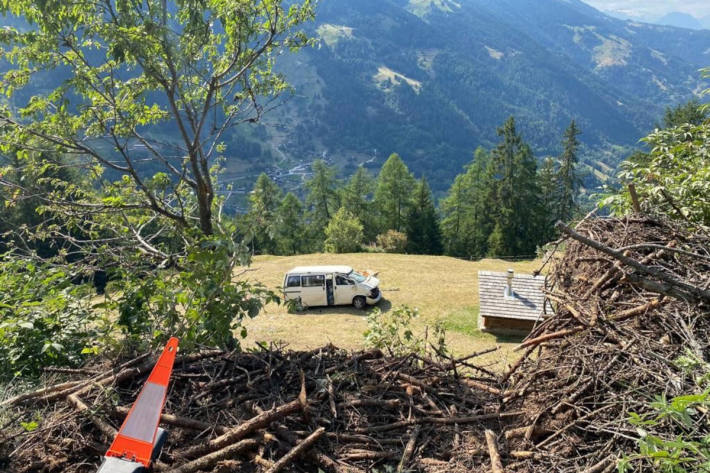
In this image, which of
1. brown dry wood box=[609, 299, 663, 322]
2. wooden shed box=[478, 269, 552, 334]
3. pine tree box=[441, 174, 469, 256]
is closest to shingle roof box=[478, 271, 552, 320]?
wooden shed box=[478, 269, 552, 334]

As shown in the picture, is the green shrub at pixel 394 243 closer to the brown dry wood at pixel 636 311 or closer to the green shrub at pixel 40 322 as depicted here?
the green shrub at pixel 40 322

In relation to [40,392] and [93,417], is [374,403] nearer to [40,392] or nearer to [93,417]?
[93,417]

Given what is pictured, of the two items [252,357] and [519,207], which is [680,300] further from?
[519,207]

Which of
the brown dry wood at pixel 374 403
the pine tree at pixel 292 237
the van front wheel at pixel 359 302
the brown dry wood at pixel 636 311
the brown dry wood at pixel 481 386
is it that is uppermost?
the brown dry wood at pixel 636 311

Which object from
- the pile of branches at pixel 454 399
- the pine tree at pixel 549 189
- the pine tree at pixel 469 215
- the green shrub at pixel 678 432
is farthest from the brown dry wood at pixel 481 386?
the pine tree at pixel 549 189

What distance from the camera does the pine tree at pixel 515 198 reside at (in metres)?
48.4

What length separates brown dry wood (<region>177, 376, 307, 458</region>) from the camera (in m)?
3.55

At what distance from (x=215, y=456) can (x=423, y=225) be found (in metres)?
52.9

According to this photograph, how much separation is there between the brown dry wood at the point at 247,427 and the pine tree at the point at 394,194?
169 feet

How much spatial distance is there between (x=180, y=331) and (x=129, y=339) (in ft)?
2.26

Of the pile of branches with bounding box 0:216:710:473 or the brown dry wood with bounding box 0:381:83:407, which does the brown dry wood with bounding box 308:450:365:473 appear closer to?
the pile of branches with bounding box 0:216:710:473

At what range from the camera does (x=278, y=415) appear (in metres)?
3.79

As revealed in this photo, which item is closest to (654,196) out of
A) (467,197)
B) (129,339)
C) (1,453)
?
(129,339)

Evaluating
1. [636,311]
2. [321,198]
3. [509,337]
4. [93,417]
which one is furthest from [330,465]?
[321,198]
